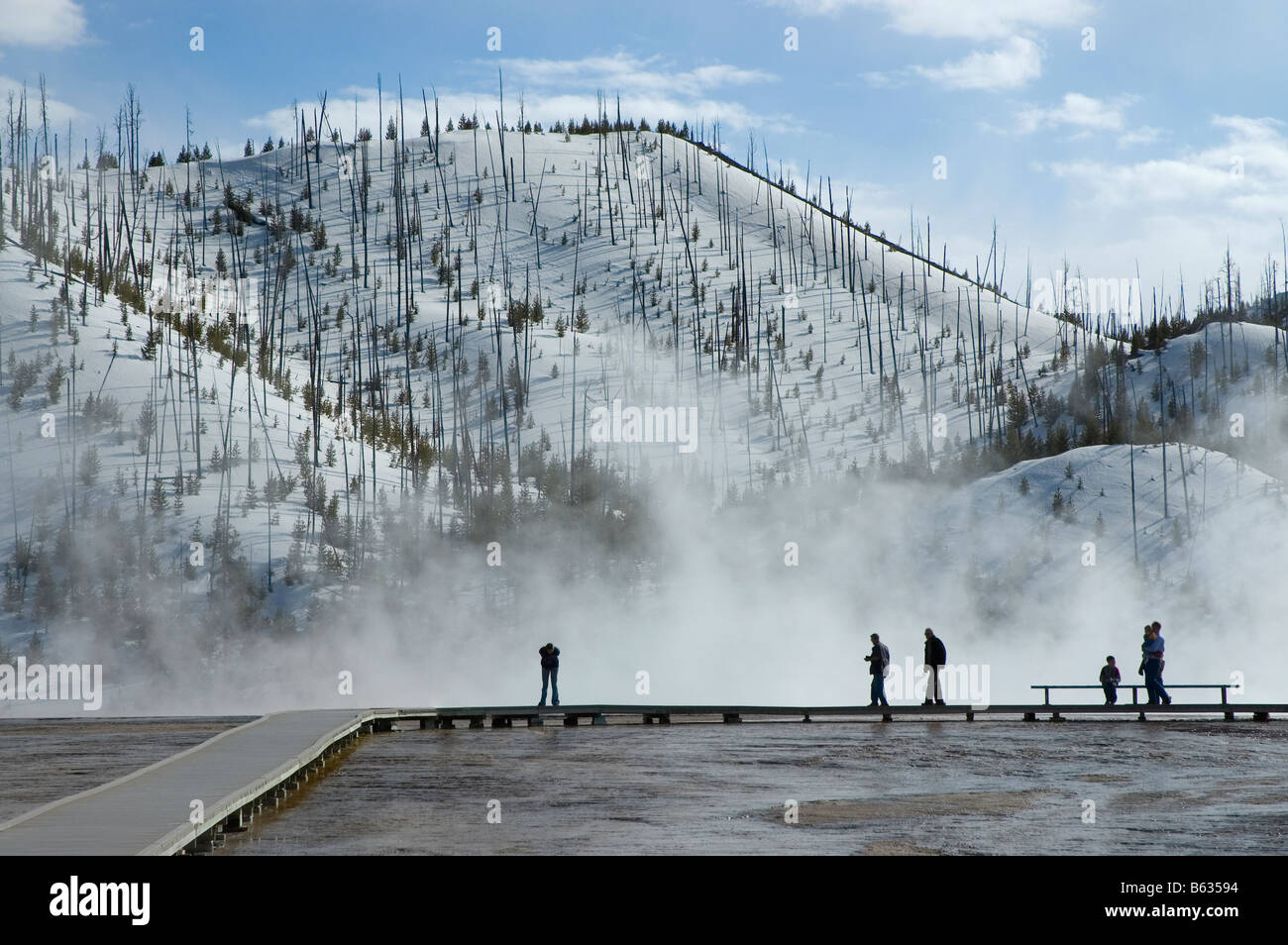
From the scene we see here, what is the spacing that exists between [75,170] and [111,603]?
122ft

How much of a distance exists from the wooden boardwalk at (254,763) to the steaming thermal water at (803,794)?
0.40 metres

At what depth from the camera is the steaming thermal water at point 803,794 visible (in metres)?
11.2

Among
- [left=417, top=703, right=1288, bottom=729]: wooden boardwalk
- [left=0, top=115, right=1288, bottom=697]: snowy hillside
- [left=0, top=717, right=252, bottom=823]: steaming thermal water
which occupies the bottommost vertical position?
[left=417, top=703, right=1288, bottom=729]: wooden boardwalk

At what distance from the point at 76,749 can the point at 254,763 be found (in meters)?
6.62

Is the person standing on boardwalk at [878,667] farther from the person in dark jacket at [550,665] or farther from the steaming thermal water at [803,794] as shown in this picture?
the person in dark jacket at [550,665]

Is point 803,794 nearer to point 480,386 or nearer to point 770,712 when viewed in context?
point 770,712

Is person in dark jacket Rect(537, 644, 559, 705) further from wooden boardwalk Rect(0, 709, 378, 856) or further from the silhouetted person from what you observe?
the silhouetted person

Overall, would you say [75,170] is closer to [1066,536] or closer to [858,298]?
[858,298]

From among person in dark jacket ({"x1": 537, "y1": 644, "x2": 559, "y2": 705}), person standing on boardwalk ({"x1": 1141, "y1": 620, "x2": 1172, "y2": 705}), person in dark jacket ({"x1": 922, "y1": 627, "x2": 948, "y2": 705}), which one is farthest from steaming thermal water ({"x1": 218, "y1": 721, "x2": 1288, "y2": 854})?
person in dark jacket ({"x1": 537, "y1": 644, "x2": 559, "y2": 705})

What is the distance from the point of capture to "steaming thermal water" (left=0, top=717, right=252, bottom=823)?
15.2 metres

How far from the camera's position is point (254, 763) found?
15.1 meters

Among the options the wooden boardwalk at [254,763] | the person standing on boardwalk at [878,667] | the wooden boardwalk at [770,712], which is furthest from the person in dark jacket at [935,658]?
the person standing on boardwalk at [878,667]

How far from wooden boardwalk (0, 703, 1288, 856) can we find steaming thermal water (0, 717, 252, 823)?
3.43ft
